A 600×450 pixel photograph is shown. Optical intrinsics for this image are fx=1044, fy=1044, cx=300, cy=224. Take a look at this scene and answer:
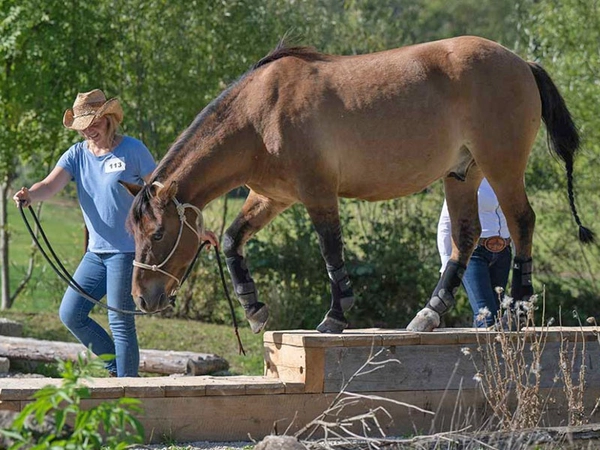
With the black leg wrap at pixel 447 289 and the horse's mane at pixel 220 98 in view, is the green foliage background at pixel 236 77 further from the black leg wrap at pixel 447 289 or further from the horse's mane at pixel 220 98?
the horse's mane at pixel 220 98

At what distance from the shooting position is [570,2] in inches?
479

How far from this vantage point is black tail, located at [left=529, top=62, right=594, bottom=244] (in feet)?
20.6

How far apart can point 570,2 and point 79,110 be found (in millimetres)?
7514

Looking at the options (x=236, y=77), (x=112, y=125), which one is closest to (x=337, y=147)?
(x=112, y=125)

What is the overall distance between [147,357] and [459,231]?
3568mm

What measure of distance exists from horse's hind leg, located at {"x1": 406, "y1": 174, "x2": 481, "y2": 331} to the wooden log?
9.51 ft

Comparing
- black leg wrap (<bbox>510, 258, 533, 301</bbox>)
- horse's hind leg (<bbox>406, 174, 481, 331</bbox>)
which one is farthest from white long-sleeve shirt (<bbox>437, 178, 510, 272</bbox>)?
black leg wrap (<bbox>510, 258, 533, 301</bbox>)

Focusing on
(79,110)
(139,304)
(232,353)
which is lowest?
(232,353)

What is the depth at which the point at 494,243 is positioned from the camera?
7.26 m

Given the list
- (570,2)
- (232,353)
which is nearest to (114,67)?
(232,353)

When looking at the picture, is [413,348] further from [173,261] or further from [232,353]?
[232,353]

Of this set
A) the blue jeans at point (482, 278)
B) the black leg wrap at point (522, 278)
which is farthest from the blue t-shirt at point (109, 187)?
the blue jeans at point (482, 278)

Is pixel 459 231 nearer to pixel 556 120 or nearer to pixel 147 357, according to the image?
pixel 556 120

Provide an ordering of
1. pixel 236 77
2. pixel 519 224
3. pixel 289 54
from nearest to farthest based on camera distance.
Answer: pixel 289 54
pixel 519 224
pixel 236 77
